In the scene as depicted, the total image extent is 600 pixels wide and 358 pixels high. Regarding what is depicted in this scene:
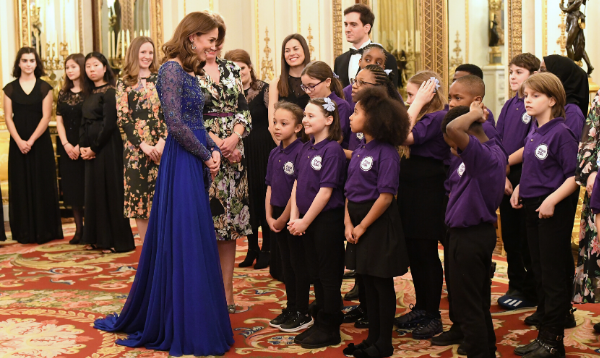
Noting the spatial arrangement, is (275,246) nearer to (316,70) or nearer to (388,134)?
(316,70)

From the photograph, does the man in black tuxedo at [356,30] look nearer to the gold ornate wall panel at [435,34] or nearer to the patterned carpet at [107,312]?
the patterned carpet at [107,312]

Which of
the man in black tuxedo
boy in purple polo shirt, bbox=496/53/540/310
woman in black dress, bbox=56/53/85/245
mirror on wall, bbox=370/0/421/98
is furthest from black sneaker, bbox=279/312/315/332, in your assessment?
mirror on wall, bbox=370/0/421/98

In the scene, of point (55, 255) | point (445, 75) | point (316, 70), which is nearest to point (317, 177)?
point (316, 70)

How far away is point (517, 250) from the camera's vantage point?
4.62 meters

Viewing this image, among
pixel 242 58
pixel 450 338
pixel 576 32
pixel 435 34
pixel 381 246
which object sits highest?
pixel 435 34

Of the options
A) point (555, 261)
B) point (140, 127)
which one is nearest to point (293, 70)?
point (140, 127)

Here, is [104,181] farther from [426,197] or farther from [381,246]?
[381,246]

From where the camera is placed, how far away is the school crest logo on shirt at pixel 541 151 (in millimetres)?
3643

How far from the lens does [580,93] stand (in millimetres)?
4414

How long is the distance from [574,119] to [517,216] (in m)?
0.86

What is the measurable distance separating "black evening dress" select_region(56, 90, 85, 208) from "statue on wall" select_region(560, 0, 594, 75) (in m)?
4.80

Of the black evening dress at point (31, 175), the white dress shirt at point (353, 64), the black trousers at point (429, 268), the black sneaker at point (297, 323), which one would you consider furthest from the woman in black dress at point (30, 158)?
the black trousers at point (429, 268)

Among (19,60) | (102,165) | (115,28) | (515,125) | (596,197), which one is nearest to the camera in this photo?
(596,197)

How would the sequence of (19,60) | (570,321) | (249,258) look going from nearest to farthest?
(570,321)
(249,258)
(19,60)
